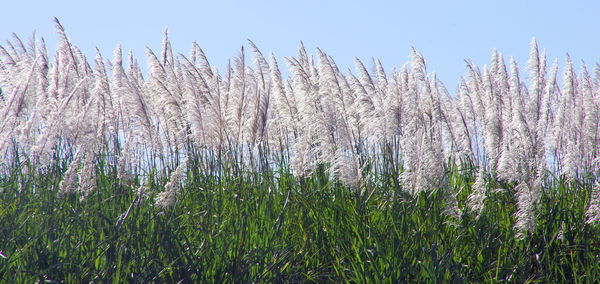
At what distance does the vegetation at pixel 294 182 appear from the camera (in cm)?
333

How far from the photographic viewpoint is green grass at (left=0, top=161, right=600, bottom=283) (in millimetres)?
3227

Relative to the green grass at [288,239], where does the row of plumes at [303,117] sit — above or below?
above

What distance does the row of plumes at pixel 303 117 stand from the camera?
3836mm

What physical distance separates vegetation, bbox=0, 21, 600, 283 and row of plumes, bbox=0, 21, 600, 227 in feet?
0.06

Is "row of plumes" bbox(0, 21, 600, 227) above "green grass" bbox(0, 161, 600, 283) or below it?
above

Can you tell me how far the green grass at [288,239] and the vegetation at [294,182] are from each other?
16 millimetres

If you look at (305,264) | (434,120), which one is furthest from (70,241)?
(434,120)

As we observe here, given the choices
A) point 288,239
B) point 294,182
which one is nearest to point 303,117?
point 294,182

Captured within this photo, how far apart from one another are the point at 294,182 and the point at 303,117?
1.61 ft

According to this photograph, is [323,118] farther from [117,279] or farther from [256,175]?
[117,279]

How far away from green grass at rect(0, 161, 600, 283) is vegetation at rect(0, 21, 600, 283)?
2cm

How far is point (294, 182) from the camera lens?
483 centimetres

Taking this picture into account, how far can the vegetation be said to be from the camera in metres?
3.33

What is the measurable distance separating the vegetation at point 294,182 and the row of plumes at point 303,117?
0.02 metres
